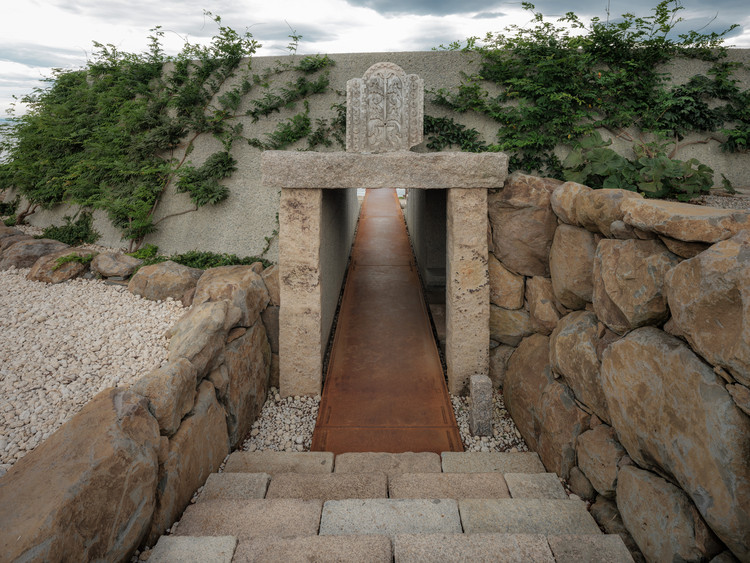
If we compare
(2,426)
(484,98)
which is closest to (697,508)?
(2,426)

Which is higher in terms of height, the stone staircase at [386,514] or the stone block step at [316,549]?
the stone block step at [316,549]

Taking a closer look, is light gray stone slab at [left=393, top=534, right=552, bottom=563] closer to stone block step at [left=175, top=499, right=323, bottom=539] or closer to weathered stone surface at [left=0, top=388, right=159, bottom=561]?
stone block step at [left=175, top=499, right=323, bottom=539]

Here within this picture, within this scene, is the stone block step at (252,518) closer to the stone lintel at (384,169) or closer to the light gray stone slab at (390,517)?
the light gray stone slab at (390,517)

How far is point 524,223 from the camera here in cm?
381

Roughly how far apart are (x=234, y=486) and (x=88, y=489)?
1046 mm

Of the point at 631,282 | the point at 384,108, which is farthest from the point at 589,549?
the point at 384,108

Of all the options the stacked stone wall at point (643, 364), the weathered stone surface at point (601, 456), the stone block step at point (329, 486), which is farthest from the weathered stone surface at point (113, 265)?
the weathered stone surface at point (601, 456)

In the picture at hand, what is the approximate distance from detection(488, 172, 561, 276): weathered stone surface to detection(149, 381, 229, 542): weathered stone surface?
9.47ft

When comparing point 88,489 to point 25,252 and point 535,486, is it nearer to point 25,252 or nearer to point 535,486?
point 535,486

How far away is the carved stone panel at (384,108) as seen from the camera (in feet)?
14.5

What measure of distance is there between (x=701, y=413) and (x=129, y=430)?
2.61 meters

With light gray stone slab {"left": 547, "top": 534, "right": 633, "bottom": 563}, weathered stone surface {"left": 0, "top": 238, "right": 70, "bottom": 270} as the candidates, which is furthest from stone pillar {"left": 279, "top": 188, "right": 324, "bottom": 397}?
weathered stone surface {"left": 0, "top": 238, "right": 70, "bottom": 270}

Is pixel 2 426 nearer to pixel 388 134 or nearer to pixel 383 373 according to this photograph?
pixel 383 373

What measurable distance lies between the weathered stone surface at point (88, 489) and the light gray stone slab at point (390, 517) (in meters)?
0.93
